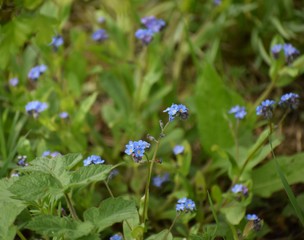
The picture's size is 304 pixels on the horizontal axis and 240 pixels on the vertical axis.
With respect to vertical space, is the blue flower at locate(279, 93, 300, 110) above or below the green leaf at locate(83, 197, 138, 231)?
above

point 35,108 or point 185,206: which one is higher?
point 35,108

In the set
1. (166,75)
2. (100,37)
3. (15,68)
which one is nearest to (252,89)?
(166,75)

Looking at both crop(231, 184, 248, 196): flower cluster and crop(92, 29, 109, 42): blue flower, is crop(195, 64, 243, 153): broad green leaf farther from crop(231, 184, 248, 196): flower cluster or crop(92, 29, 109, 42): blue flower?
crop(92, 29, 109, 42): blue flower

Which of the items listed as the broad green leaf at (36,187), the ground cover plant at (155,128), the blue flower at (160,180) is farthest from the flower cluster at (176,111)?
the blue flower at (160,180)

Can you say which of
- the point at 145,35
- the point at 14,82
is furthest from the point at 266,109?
the point at 14,82

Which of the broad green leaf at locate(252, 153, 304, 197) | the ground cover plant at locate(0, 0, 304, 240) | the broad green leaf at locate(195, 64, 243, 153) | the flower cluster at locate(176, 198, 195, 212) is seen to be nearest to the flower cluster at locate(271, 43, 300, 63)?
the ground cover plant at locate(0, 0, 304, 240)

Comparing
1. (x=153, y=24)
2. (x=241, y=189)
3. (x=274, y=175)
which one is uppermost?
(x=153, y=24)

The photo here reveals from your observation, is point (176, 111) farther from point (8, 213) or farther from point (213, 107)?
point (213, 107)

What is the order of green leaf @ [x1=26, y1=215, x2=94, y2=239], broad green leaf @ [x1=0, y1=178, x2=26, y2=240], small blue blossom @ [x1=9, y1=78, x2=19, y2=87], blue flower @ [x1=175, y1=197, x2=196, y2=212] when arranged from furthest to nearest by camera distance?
small blue blossom @ [x1=9, y1=78, x2=19, y2=87]
blue flower @ [x1=175, y1=197, x2=196, y2=212]
broad green leaf @ [x1=0, y1=178, x2=26, y2=240]
green leaf @ [x1=26, y1=215, x2=94, y2=239]
